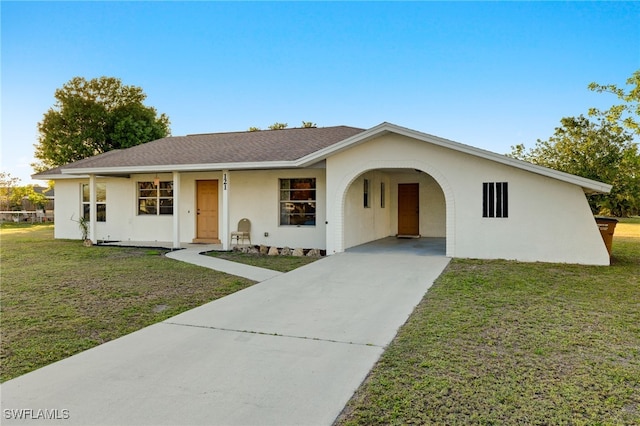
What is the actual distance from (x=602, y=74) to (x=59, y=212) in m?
23.1

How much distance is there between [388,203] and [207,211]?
754cm

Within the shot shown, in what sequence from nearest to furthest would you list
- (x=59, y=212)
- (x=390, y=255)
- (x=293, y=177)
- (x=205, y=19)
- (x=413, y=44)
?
1. (x=390, y=255)
2. (x=293, y=177)
3. (x=205, y=19)
4. (x=413, y=44)
5. (x=59, y=212)

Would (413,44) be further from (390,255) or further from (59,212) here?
(59,212)

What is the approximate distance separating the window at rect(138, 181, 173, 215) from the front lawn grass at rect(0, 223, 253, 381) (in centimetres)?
355

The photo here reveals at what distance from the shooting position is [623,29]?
1376 centimetres

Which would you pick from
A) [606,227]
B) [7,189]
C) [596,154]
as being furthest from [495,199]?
[7,189]

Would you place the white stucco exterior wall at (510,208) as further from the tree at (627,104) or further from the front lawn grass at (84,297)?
the front lawn grass at (84,297)

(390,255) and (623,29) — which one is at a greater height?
(623,29)

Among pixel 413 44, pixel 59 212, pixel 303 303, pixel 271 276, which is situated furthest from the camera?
pixel 59 212

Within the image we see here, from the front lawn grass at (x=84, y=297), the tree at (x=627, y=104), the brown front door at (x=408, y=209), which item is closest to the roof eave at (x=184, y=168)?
the front lawn grass at (x=84, y=297)

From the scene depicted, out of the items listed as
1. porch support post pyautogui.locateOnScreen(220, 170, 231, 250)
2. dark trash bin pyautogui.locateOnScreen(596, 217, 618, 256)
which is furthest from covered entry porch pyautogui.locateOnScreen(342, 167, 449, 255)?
dark trash bin pyautogui.locateOnScreen(596, 217, 618, 256)

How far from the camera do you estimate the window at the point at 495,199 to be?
10.6 m

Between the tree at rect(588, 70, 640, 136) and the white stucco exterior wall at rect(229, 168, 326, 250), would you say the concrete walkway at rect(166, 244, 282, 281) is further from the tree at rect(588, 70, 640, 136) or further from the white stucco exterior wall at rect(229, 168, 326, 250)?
the tree at rect(588, 70, 640, 136)

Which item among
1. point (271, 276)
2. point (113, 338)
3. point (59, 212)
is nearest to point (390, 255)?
point (271, 276)
